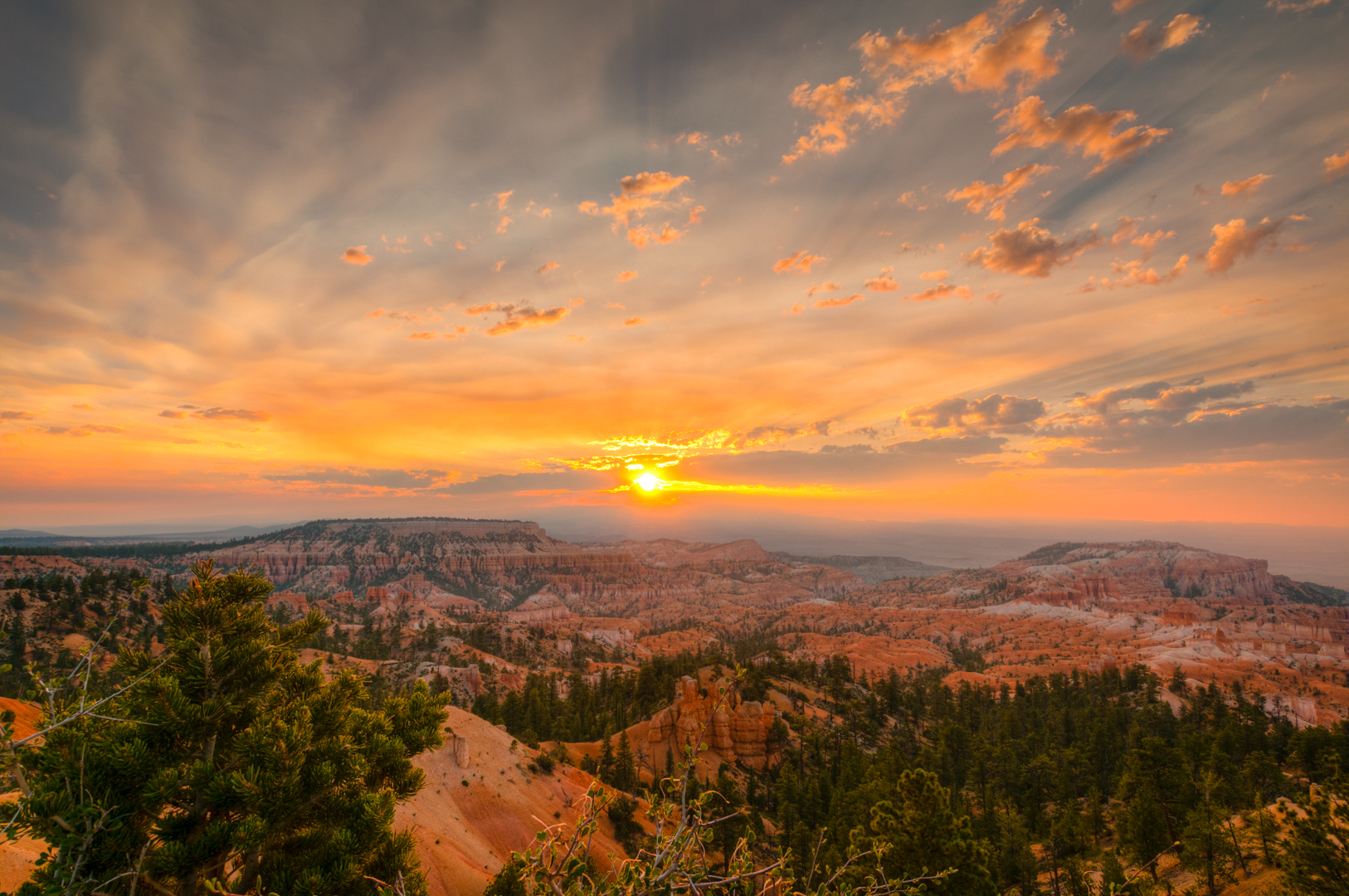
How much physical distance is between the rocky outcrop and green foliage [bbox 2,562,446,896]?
58.0m

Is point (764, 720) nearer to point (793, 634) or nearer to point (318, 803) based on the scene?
point (318, 803)

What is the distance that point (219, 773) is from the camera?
912 cm

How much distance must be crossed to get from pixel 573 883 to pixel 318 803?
696 centimetres

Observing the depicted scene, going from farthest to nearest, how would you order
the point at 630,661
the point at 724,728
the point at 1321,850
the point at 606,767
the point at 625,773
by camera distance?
the point at 630,661, the point at 724,728, the point at 606,767, the point at 625,773, the point at 1321,850

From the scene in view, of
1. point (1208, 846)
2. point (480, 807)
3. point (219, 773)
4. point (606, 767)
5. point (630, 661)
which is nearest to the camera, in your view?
point (219, 773)

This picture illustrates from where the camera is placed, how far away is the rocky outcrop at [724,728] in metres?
64.1

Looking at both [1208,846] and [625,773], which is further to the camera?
[625,773]

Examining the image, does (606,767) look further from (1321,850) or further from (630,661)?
(630,661)

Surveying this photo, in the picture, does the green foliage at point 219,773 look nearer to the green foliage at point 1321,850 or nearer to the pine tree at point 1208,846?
the green foliage at point 1321,850

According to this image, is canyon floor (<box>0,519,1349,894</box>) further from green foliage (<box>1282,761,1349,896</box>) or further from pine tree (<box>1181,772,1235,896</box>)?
pine tree (<box>1181,772,1235,896</box>)

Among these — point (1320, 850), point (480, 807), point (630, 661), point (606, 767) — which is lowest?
point (630, 661)

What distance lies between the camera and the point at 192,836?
29.3 ft

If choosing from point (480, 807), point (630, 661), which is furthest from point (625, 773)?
point (630, 661)

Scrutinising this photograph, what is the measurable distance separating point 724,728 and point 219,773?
63.9m
